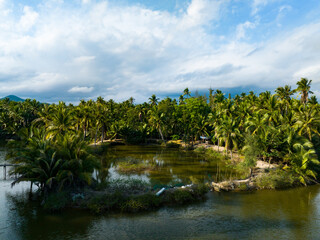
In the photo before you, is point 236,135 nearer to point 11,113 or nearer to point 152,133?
point 152,133

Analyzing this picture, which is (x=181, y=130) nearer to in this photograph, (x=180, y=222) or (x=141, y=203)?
(x=141, y=203)

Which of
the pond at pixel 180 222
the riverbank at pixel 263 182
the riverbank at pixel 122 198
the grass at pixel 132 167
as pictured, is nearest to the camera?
the pond at pixel 180 222

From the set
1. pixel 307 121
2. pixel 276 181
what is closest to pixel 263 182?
pixel 276 181

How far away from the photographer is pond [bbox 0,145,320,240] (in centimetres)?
1633

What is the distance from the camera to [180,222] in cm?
1816

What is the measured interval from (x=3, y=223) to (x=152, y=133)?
5260cm

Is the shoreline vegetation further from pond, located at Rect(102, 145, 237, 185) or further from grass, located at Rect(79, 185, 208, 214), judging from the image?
pond, located at Rect(102, 145, 237, 185)

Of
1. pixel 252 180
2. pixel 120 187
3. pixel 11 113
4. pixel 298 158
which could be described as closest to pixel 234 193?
pixel 252 180

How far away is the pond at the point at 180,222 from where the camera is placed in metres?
16.3

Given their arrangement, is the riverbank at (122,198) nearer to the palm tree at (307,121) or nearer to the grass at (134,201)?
the grass at (134,201)

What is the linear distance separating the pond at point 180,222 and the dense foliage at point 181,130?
11.0 feet

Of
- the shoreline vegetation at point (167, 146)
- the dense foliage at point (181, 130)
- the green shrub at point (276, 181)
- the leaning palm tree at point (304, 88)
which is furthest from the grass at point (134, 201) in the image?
the leaning palm tree at point (304, 88)

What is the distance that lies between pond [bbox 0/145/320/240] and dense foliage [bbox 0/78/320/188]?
3.35 metres

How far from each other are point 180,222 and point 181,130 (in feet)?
168
